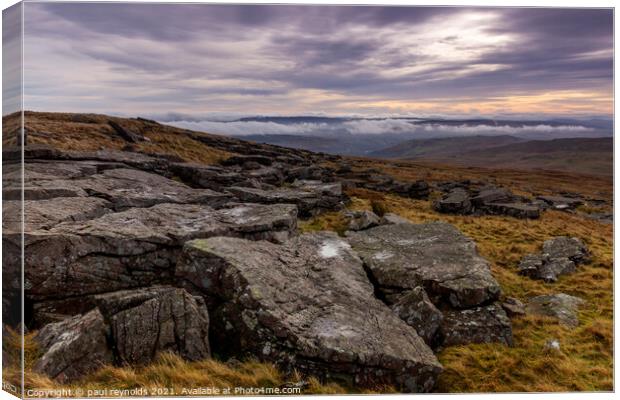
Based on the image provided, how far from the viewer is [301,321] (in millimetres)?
7980

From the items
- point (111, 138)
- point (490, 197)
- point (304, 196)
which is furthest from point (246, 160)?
point (490, 197)

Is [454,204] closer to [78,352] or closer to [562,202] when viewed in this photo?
[562,202]

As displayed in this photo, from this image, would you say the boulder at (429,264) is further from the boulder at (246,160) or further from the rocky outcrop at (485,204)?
the boulder at (246,160)

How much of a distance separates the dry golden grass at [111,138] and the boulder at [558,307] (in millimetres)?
13278

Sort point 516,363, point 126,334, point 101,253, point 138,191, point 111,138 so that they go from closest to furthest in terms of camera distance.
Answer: point 126,334, point 516,363, point 101,253, point 138,191, point 111,138

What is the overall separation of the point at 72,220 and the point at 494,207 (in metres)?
25.3

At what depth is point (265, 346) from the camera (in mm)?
7785

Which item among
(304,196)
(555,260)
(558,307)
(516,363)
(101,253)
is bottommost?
(516,363)

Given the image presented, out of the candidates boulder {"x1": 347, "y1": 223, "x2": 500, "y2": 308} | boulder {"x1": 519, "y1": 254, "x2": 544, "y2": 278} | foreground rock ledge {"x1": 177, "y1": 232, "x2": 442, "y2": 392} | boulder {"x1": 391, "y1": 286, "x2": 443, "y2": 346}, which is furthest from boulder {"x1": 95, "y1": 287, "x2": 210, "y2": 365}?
boulder {"x1": 519, "y1": 254, "x2": 544, "y2": 278}

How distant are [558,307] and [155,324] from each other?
35.7 ft

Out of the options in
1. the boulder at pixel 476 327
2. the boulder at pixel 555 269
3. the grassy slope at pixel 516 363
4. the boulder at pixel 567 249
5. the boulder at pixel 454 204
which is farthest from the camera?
the boulder at pixel 454 204

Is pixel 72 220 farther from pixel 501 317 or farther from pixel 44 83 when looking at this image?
pixel 501 317

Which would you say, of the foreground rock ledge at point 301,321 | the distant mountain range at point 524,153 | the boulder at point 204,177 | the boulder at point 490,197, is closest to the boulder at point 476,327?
the foreground rock ledge at point 301,321

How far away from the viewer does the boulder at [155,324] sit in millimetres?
7703
